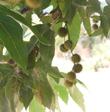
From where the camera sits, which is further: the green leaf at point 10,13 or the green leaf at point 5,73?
the green leaf at point 5,73

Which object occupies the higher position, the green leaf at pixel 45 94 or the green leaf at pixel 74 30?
the green leaf at pixel 74 30

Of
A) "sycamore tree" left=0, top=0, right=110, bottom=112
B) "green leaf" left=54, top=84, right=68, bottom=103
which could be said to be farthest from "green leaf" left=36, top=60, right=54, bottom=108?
"green leaf" left=54, top=84, right=68, bottom=103

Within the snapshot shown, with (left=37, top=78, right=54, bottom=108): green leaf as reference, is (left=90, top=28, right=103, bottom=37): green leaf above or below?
above

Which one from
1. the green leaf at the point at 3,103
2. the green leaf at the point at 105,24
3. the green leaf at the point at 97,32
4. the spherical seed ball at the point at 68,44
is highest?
the green leaf at the point at 105,24

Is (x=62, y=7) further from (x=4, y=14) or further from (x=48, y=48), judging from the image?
(x=4, y=14)

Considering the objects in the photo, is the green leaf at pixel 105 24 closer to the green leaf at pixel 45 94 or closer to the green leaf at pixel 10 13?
the green leaf at pixel 45 94

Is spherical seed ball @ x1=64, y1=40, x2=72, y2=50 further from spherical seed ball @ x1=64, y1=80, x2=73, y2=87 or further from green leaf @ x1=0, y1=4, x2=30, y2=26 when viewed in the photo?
green leaf @ x1=0, y1=4, x2=30, y2=26

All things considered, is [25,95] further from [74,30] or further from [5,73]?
[74,30]

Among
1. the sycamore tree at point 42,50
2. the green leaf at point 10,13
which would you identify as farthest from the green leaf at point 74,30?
the green leaf at point 10,13

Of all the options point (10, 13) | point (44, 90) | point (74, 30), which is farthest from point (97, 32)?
point (10, 13)
